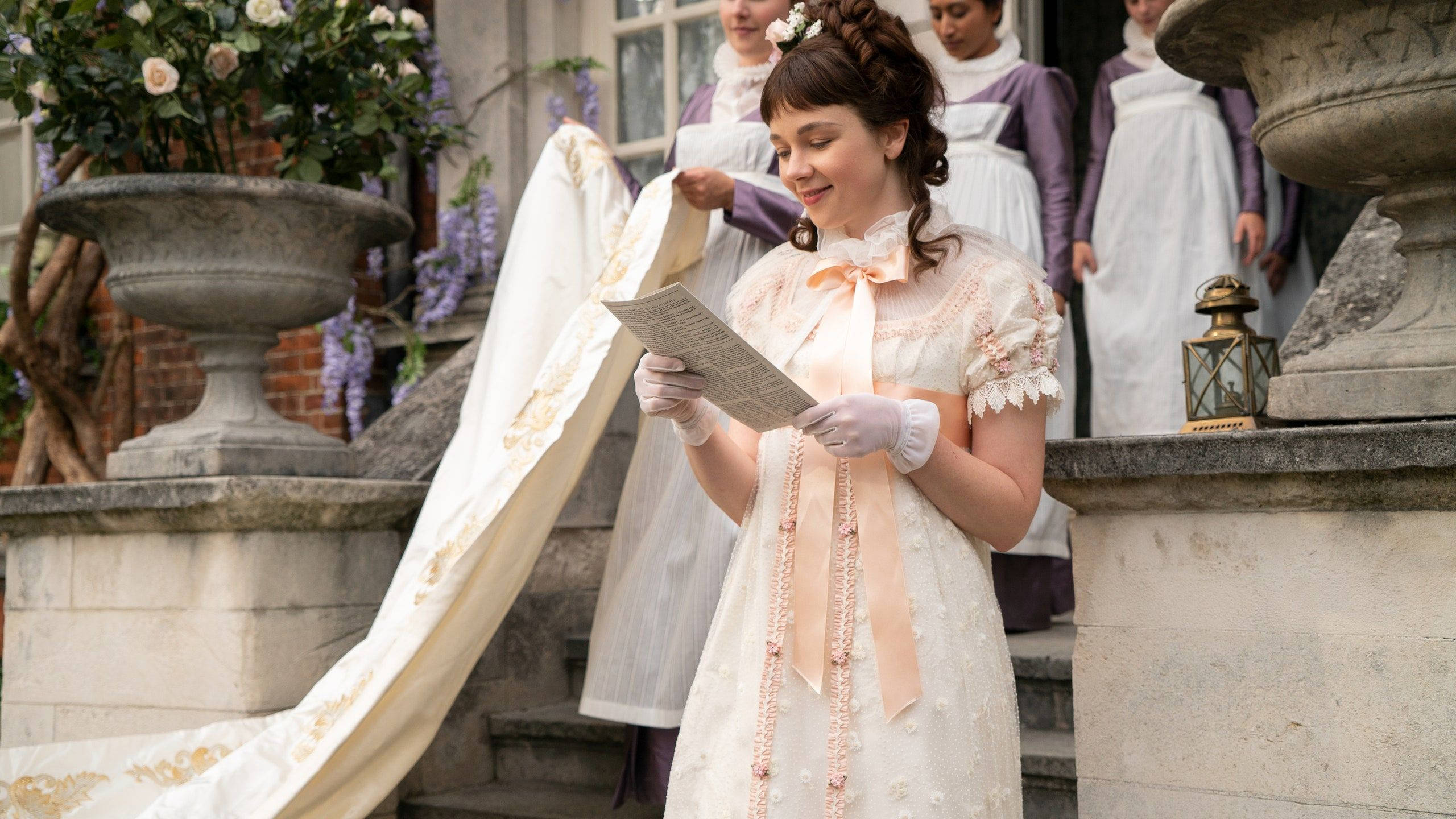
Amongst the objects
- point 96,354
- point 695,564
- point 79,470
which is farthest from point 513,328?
point 96,354

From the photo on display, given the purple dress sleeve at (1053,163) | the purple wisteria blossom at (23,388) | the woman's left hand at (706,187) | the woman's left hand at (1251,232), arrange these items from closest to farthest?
1. the woman's left hand at (706,187)
2. the purple dress sleeve at (1053,163)
3. the woman's left hand at (1251,232)
4. the purple wisteria blossom at (23,388)

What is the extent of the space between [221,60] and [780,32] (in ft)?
6.34

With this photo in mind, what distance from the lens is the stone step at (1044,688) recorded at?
2988 mm

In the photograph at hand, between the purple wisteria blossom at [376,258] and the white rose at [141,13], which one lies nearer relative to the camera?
the white rose at [141,13]

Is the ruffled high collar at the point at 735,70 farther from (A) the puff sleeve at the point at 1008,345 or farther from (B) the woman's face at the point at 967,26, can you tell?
(A) the puff sleeve at the point at 1008,345

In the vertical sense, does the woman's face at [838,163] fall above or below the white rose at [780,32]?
below

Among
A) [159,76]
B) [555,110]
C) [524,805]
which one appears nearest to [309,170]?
[159,76]

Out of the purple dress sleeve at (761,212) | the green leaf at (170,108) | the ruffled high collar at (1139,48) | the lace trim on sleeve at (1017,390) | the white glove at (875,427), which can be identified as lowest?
the white glove at (875,427)

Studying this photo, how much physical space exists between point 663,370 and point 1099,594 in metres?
0.89

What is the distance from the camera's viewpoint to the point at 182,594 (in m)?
3.23

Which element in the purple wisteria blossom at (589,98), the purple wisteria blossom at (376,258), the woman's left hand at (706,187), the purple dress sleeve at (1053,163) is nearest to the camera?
the woman's left hand at (706,187)

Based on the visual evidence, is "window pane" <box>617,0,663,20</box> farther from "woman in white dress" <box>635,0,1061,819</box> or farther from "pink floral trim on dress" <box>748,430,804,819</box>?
"pink floral trim on dress" <box>748,430,804,819</box>

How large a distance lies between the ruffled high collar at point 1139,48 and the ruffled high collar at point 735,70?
1.54 meters

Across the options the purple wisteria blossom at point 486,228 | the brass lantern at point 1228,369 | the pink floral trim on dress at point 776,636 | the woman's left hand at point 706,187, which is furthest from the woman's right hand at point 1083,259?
the pink floral trim on dress at point 776,636
